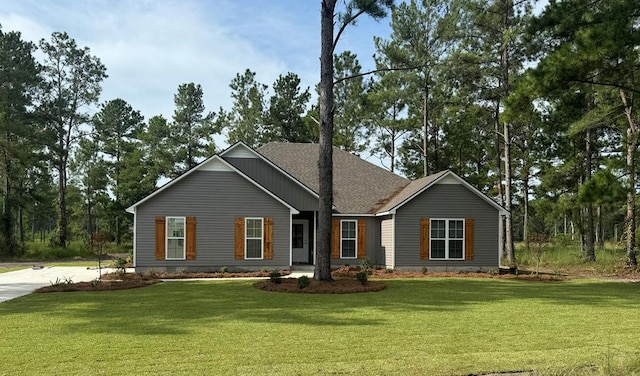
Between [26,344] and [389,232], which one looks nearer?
[26,344]

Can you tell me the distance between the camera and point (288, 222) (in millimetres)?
21219

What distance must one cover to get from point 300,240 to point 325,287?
1055 centimetres

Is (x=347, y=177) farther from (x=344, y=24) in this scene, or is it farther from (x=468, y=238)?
(x=344, y=24)

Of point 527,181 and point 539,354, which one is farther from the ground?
point 527,181

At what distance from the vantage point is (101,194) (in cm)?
5409

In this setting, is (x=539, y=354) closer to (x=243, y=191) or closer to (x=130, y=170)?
(x=243, y=191)

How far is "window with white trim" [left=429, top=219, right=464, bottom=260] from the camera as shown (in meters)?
21.8

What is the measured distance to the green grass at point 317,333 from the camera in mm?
6328

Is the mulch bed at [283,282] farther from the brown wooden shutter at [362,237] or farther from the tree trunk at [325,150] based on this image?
the brown wooden shutter at [362,237]

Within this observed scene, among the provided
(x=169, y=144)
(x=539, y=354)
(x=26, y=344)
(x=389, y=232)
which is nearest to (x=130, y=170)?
(x=169, y=144)

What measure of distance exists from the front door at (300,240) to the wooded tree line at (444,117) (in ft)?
23.6

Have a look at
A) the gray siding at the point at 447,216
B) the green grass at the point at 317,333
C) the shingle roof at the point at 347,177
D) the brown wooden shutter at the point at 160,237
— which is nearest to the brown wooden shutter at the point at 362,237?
the shingle roof at the point at 347,177

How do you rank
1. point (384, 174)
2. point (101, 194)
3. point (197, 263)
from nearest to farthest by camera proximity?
point (197, 263)
point (384, 174)
point (101, 194)

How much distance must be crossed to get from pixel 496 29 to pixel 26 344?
26683 millimetres
